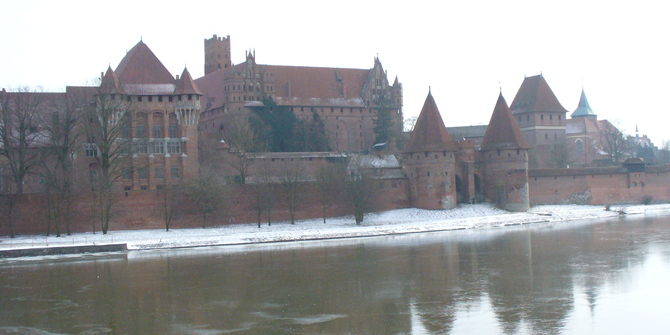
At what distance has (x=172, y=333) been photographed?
16000 millimetres

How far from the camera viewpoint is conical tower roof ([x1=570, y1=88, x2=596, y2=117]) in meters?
81.6

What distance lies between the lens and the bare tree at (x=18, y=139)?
35.1 m

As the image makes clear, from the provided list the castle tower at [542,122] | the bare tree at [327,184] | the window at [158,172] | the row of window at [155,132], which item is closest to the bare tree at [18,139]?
the row of window at [155,132]

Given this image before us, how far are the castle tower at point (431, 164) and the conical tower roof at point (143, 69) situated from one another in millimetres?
14387

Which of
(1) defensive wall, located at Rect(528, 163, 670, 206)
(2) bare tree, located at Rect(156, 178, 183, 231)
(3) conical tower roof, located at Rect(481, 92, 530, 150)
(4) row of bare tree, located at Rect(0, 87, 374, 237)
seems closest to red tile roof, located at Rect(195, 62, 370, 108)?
(4) row of bare tree, located at Rect(0, 87, 374, 237)

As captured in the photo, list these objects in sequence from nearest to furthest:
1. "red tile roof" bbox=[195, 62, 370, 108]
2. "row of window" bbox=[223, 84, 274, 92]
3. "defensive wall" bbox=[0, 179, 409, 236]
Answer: "defensive wall" bbox=[0, 179, 409, 236]
"row of window" bbox=[223, 84, 274, 92]
"red tile roof" bbox=[195, 62, 370, 108]

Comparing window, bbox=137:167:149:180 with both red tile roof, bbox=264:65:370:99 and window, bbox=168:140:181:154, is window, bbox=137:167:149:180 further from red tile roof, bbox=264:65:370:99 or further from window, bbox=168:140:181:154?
red tile roof, bbox=264:65:370:99

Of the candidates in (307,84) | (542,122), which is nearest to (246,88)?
(307,84)

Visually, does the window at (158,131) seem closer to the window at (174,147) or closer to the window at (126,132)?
the window at (174,147)

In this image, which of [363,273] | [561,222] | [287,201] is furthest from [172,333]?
[561,222]

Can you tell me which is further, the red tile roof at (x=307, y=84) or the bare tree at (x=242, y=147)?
the red tile roof at (x=307, y=84)

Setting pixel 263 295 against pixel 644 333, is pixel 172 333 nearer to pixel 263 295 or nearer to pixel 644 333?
pixel 263 295

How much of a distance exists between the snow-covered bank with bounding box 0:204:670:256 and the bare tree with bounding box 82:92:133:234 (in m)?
1.49

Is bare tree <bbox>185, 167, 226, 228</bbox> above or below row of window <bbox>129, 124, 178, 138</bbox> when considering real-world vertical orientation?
below
